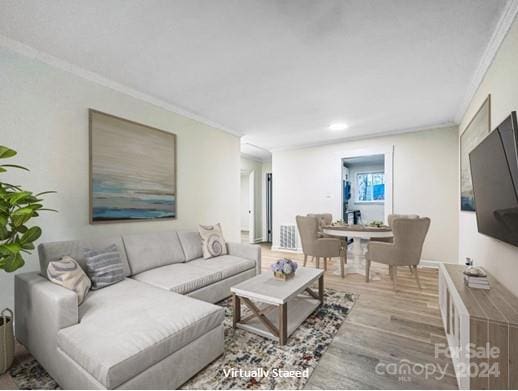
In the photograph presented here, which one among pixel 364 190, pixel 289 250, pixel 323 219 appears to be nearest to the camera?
pixel 323 219

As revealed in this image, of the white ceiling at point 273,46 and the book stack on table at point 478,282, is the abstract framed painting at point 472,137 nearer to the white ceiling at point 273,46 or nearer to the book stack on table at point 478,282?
the white ceiling at point 273,46

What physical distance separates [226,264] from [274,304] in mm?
1089

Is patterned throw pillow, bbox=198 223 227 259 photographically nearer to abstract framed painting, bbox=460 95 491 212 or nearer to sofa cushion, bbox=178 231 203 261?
sofa cushion, bbox=178 231 203 261

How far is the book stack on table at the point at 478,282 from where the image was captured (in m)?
1.77

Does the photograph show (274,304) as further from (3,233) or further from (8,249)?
(3,233)

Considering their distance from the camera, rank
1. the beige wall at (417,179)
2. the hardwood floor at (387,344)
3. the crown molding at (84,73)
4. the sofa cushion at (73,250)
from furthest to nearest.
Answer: the beige wall at (417,179)
the crown molding at (84,73)
the sofa cushion at (73,250)
the hardwood floor at (387,344)

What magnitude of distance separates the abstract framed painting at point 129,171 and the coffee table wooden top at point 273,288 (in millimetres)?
1653

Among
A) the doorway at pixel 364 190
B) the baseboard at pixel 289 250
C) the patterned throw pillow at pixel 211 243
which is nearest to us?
the patterned throw pillow at pixel 211 243

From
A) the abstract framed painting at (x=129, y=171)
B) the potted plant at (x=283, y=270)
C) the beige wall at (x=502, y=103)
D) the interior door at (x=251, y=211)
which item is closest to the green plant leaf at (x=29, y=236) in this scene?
the abstract framed painting at (x=129, y=171)

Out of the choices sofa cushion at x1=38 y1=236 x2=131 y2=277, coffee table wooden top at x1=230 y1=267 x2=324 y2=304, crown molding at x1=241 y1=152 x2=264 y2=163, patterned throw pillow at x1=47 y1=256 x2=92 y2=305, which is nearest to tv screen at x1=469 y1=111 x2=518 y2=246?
coffee table wooden top at x1=230 y1=267 x2=324 y2=304

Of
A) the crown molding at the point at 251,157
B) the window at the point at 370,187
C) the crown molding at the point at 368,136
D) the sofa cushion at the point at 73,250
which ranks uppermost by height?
the crown molding at the point at 368,136

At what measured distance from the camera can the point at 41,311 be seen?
1.62 meters

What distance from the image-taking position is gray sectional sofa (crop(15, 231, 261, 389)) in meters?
1.26

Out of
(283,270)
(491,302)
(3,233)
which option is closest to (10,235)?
(3,233)
